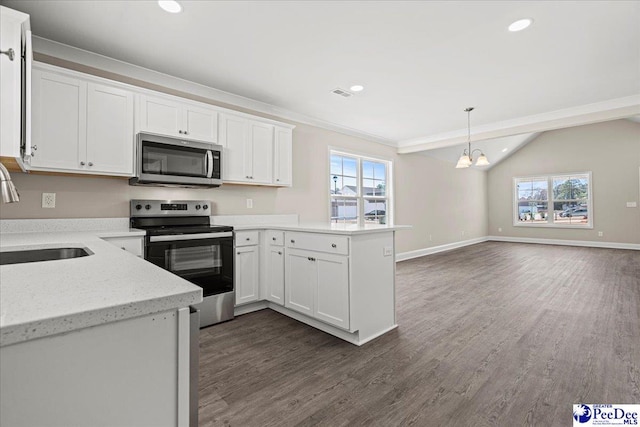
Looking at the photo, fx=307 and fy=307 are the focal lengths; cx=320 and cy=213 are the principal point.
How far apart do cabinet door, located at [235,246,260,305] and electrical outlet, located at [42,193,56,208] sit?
160 centimetres

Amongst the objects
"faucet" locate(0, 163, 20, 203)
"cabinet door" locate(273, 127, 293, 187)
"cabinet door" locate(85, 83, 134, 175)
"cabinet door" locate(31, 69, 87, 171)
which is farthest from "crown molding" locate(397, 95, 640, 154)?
"faucet" locate(0, 163, 20, 203)

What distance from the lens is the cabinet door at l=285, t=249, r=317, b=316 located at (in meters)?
2.90

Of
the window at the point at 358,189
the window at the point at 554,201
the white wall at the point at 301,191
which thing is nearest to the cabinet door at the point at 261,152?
the white wall at the point at 301,191

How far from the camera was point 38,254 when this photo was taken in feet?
5.63

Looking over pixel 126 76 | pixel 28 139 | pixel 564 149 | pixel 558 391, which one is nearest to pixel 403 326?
pixel 558 391

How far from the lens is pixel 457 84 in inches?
141

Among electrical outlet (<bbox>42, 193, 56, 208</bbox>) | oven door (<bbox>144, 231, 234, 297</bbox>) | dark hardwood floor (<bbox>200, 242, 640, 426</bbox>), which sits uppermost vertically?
electrical outlet (<bbox>42, 193, 56, 208</bbox>)

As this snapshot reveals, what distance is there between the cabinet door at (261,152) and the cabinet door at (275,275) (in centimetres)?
90

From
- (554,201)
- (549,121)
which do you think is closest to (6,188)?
(549,121)

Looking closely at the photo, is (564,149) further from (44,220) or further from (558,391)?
(44,220)

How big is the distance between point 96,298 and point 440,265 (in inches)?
236

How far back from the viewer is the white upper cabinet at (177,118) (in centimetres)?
284

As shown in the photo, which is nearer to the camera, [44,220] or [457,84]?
[44,220]

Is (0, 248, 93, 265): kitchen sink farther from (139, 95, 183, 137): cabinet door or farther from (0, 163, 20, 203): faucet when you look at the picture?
(139, 95, 183, 137): cabinet door
